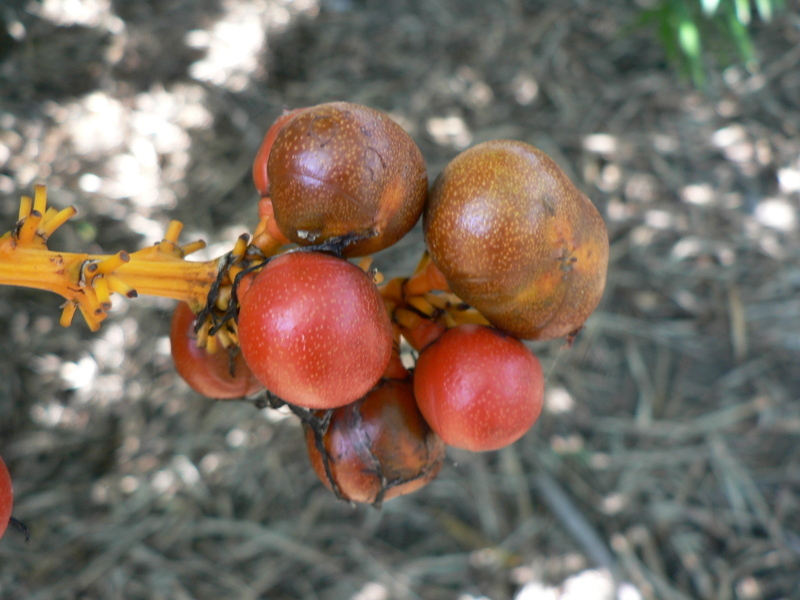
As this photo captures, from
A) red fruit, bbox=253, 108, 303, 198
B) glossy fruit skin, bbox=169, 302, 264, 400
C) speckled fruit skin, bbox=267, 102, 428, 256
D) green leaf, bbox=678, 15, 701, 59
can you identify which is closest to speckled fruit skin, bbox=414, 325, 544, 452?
speckled fruit skin, bbox=267, 102, 428, 256

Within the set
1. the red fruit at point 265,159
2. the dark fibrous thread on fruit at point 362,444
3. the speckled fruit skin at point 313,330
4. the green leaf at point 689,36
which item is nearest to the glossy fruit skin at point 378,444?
the dark fibrous thread on fruit at point 362,444

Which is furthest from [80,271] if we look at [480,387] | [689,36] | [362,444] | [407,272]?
[689,36]

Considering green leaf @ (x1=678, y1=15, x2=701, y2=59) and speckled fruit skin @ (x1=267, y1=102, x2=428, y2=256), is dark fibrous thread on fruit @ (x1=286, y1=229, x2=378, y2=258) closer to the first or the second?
speckled fruit skin @ (x1=267, y1=102, x2=428, y2=256)

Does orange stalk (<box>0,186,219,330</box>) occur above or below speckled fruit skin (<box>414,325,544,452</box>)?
above

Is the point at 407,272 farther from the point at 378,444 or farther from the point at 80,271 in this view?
the point at 80,271

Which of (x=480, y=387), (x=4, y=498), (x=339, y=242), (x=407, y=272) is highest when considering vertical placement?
(x=339, y=242)

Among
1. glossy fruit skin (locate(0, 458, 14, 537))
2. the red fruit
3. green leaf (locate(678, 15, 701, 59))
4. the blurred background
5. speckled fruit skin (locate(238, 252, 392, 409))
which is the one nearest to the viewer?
speckled fruit skin (locate(238, 252, 392, 409))

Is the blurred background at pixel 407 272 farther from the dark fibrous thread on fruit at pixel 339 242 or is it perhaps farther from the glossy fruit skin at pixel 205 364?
the dark fibrous thread on fruit at pixel 339 242
